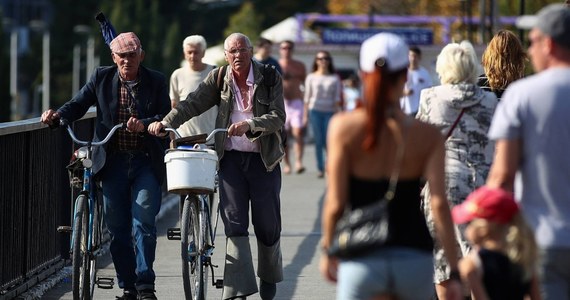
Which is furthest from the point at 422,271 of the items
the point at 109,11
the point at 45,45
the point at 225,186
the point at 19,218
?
the point at 109,11

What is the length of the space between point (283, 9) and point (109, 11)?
44.0ft

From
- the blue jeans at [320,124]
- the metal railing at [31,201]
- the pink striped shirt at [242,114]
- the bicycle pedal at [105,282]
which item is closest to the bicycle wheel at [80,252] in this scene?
the bicycle pedal at [105,282]

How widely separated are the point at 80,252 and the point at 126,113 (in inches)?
37.4

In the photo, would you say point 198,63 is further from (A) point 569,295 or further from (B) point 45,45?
(B) point 45,45

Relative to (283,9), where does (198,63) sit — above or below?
below

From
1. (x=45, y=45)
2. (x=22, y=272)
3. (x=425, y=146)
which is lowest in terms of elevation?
(x=22, y=272)

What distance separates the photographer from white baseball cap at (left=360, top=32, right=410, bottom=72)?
5909mm

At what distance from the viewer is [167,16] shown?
106 meters

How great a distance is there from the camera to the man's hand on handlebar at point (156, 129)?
942 cm

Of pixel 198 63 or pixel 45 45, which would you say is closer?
pixel 198 63

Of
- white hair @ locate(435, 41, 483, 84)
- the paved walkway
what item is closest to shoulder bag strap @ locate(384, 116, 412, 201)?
white hair @ locate(435, 41, 483, 84)

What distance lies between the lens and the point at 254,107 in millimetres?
9727

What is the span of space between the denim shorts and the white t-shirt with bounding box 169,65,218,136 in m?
7.87

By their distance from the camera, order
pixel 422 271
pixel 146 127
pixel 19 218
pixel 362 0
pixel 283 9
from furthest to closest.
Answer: pixel 283 9
pixel 362 0
pixel 19 218
pixel 146 127
pixel 422 271
